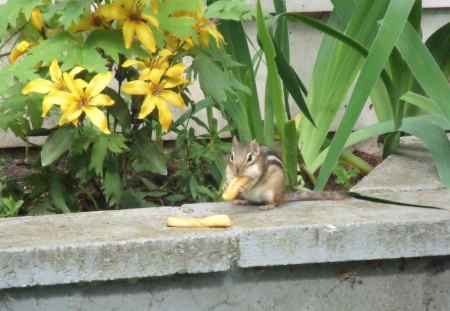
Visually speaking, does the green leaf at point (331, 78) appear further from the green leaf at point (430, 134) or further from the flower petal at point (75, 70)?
the flower petal at point (75, 70)

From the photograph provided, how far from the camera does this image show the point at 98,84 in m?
3.45

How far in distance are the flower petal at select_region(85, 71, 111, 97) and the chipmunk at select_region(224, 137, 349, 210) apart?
60cm

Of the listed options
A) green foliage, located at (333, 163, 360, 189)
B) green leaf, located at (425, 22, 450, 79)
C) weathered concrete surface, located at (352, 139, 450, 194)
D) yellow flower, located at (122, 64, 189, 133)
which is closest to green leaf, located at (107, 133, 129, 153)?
yellow flower, located at (122, 64, 189, 133)

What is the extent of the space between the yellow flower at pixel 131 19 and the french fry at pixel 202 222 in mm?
636

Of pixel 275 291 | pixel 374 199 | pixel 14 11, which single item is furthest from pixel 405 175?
pixel 14 11

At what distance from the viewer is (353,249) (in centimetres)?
340

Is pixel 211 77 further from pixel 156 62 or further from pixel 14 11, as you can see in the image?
pixel 14 11

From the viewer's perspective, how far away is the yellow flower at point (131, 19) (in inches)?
137

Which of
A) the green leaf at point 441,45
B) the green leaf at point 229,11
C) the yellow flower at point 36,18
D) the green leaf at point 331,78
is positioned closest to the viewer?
the yellow flower at point 36,18

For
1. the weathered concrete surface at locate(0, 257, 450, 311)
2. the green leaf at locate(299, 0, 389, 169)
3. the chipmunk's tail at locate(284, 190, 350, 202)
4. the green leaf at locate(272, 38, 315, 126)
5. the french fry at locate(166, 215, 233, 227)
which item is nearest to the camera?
the weathered concrete surface at locate(0, 257, 450, 311)

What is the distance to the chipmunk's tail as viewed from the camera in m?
3.82

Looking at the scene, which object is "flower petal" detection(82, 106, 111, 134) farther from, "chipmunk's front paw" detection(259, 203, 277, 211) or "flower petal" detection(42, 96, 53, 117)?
"chipmunk's front paw" detection(259, 203, 277, 211)

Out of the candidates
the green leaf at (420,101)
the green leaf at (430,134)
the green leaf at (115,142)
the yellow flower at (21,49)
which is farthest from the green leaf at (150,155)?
the green leaf at (420,101)

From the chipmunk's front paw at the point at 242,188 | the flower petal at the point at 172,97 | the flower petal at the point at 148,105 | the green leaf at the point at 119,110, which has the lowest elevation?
the chipmunk's front paw at the point at 242,188
